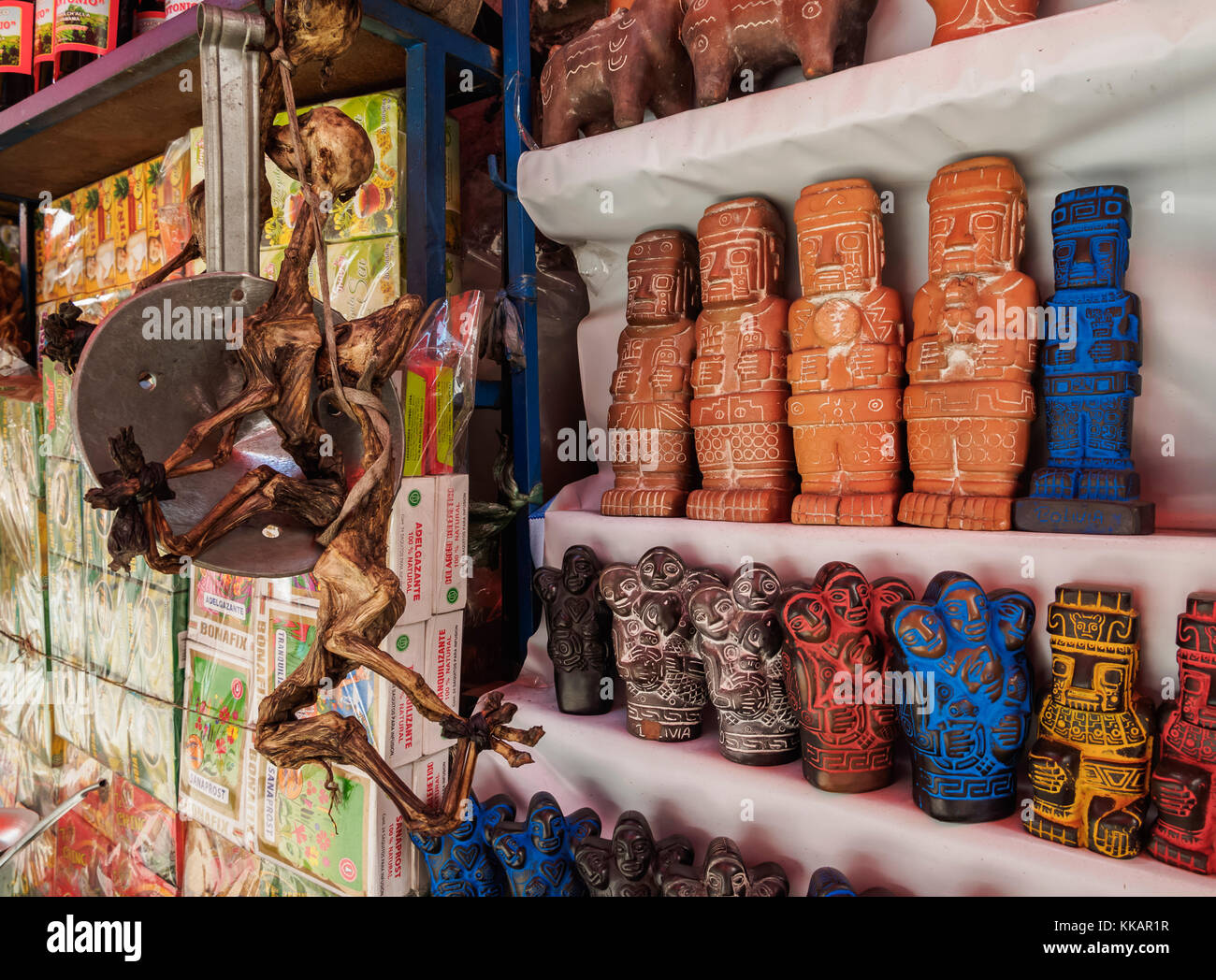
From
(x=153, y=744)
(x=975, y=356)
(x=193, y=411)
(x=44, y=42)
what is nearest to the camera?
(x=193, y=411)

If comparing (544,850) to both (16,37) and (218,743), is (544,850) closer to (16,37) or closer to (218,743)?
(218,743)

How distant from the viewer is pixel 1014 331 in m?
1.18

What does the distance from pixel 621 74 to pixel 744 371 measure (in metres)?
0.60

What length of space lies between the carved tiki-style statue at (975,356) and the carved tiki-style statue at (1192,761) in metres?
0.27

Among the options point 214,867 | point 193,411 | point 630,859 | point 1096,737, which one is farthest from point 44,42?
point 1096,737

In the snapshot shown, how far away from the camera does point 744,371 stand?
1.41 metres

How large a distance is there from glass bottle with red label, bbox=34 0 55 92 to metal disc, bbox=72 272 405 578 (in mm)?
1456

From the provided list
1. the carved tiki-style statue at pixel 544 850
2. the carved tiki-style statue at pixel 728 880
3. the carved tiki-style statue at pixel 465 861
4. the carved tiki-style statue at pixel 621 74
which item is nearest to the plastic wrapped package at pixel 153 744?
the carved tiki-style statue at pixel 465 861

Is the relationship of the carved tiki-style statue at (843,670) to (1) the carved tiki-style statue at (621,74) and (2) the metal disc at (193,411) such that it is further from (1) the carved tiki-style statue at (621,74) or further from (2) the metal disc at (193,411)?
(1) the carved tiki-style statue at (621,74)

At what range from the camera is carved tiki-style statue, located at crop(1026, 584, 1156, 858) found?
981 mm

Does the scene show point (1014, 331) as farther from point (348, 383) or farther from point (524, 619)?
point (524, 619)

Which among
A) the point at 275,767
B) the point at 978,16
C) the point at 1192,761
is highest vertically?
the point at 978,16
